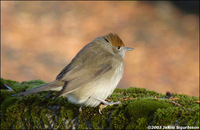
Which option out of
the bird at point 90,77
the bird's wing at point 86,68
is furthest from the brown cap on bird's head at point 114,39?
the bird's wing at point 86,68

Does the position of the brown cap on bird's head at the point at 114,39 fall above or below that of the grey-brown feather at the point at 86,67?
above

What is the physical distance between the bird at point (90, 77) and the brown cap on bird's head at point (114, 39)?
0.21 metres

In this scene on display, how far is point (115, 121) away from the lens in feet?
9.63

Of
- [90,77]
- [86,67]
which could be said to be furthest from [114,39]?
[90,77]

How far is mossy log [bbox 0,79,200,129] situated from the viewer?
265cm

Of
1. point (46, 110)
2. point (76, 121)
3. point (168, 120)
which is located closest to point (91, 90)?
point (76, 121)

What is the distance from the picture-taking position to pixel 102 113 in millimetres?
3182

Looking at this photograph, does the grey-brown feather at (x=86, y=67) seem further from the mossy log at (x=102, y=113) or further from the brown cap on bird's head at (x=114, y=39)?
the mossy log at (x=102, y=113)

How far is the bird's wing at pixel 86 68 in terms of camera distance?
3.38 m

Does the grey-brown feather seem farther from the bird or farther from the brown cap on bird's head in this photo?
the brown cap on bird's head

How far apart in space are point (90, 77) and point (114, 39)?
101 centimetres

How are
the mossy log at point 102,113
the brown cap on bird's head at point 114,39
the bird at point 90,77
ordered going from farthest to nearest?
the brown cap on bird's head at point 114,39 → the bird at point 90,77 → the mossy log at point 102,113

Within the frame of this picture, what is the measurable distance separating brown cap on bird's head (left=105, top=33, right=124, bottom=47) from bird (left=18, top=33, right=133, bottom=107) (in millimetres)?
212

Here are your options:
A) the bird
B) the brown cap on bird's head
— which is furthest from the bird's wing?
the brown cap on bird's head
